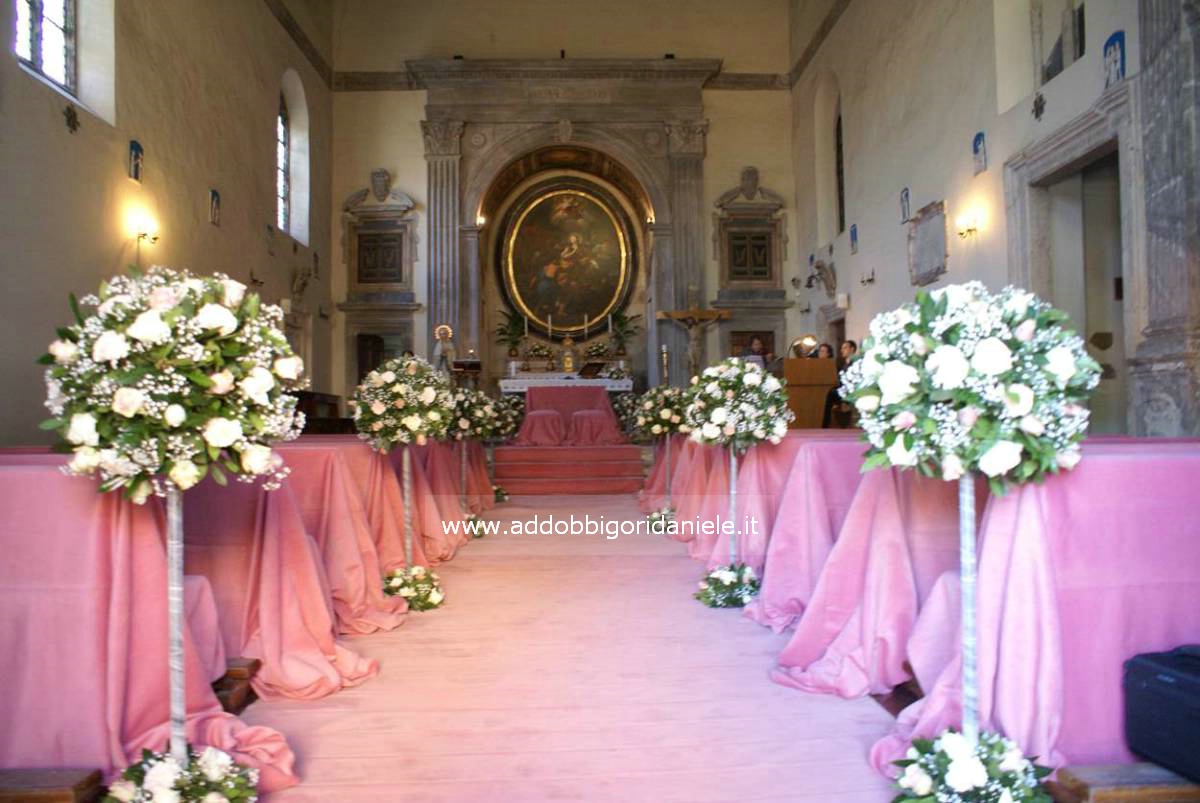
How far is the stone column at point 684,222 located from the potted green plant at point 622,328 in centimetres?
100

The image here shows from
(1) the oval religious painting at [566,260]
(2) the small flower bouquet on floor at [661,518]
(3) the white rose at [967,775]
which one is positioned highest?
(1) the oval religious painting at [566,260]

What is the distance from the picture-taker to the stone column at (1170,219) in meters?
5.60

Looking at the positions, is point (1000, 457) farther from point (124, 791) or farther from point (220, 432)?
point (124, 791)

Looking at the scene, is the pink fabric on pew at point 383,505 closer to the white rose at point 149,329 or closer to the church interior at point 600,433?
the church interior at point 600,433

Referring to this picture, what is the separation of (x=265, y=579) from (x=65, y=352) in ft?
4.68

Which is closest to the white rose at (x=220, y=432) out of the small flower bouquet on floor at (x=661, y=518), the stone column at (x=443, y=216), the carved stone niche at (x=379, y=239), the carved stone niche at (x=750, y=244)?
the small flower bouquet on floor at (x=661, y=518)

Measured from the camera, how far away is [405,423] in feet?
15.6

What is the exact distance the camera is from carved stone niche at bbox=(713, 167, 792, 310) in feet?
49.8

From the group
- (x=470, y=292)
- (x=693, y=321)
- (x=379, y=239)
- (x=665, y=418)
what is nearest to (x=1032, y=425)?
(x=665, y=418)

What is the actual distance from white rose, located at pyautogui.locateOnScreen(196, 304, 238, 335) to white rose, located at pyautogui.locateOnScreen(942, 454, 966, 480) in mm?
2068

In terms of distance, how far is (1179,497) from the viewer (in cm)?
239

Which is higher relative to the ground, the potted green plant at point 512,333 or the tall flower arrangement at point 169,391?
the potted green plant at point 512,333

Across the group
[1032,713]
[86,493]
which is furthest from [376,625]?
[1032,713]

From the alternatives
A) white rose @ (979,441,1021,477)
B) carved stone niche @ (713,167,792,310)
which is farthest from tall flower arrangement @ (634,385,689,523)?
carved stone niche @ (713,167,792,310)
